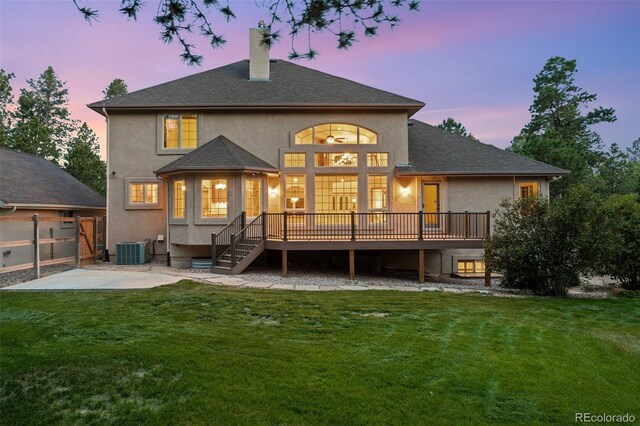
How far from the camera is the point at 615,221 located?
9531 millimetres

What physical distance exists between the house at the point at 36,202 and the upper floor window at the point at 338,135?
34.5 ft

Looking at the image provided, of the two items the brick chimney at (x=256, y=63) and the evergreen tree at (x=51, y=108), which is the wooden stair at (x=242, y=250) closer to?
the brick chimney at (x=256, y=63)

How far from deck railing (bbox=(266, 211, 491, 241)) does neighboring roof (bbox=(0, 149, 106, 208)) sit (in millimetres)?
9698

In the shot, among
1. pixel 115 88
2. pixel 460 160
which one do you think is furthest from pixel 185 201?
pixel 115 88

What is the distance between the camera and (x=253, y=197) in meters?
13.7

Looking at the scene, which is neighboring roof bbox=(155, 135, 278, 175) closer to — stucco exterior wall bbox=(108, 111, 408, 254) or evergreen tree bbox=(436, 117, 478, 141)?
stucco exterior wall bbox=(108, 111, 408, 254)

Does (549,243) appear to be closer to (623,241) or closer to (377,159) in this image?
(623,241)

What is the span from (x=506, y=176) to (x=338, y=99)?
7561 millimetres

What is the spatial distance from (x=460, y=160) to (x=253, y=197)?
8.75 metres

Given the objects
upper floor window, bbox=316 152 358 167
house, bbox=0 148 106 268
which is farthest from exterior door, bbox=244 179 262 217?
house, bbox=0 148 106 268

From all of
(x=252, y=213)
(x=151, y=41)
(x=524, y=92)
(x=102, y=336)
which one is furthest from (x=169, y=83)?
(x=524, y=92)

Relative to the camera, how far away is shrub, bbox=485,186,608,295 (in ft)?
31.1

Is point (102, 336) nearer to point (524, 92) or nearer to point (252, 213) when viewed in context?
point (252, 213)

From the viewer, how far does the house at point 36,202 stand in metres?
13.4
